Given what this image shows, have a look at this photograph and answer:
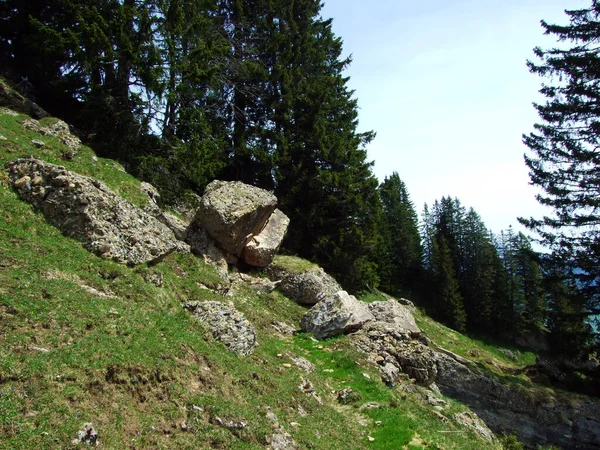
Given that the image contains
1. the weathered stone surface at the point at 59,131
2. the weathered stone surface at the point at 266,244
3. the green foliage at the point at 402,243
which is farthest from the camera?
the green foliage at the point at 402,243

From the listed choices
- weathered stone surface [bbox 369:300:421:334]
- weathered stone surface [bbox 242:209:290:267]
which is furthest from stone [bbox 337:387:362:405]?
weathered stone surface [bbox 242:209:290:267]

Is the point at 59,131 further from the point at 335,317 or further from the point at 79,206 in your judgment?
the point at 335,317

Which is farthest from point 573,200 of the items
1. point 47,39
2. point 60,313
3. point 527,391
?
point 47,39

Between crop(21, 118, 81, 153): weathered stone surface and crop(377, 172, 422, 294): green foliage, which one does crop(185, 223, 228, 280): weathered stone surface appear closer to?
crop(21, 118, 81, 153): weathered stone surface

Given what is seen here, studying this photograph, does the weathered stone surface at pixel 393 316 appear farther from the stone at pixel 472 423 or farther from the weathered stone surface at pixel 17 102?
the weathered stone surface at pixel 17 102

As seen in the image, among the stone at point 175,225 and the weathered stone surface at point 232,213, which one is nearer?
the stone at point 175,225

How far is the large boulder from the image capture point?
21172 mm

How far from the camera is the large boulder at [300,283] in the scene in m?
21.2

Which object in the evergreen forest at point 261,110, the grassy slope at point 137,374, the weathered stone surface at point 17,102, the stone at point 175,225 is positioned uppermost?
the evergreen forest at point 261,110

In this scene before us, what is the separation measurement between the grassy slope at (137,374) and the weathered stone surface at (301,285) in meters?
6.31

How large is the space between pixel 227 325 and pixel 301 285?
9.61 metres

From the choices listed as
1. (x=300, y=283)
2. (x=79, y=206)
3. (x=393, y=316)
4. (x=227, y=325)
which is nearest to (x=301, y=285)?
(x=300, y=283)

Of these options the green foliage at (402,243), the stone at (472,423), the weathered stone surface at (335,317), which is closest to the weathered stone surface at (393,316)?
the weathered stone surface at (335,317)

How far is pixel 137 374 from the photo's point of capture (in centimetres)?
747
